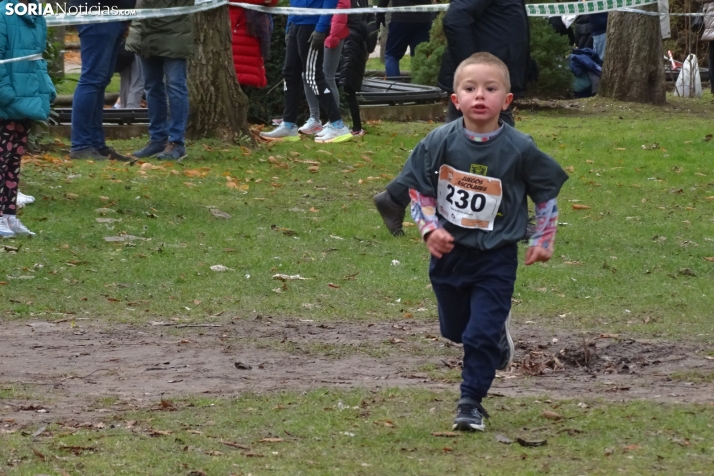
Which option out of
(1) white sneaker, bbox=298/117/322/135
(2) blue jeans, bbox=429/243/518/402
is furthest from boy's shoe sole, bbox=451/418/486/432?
(1) white sneaker, bbox=298/117/322/135

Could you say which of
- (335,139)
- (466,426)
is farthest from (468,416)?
(335,139)

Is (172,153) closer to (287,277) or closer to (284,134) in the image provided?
(284,134)

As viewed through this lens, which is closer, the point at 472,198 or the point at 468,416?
the point at 468,416

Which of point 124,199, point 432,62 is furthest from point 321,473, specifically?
point 432,62

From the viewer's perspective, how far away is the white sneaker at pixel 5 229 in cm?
822

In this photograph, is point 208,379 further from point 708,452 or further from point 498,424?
point 708,452

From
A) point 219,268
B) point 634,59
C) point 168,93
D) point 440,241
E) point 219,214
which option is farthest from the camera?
point 634,59

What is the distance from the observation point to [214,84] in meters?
12.5

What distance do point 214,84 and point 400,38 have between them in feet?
25.0

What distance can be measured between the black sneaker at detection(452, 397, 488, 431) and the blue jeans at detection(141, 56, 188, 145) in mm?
7406

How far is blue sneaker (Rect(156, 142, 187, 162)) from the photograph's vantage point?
11578 millimetres

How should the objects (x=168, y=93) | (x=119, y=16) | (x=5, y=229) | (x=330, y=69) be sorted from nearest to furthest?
(x=5, y=229) < (x=119, y=16) < (x=168, y=93) < (x=330, y=69)

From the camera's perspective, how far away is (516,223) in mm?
4594

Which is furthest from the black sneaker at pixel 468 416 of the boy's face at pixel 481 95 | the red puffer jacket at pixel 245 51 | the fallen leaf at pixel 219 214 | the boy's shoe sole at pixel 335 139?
the red puffer jacket at pixel 245 51
